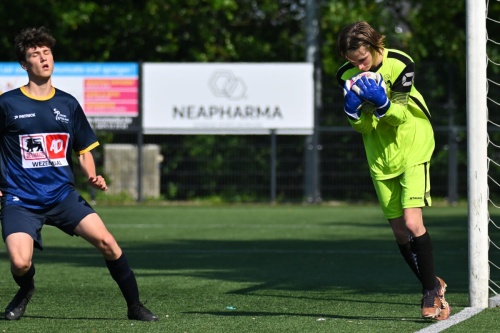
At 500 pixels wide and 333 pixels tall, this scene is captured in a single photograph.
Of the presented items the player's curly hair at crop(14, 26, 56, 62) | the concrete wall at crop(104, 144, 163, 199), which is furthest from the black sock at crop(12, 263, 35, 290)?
the concrete wall at crop(104, 144, 163, 199)

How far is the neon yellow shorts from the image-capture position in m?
7.53

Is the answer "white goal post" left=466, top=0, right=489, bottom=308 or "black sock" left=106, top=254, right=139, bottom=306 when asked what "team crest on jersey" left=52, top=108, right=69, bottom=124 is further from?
"white goal post" left=466, top=0, right=489, bottom=308

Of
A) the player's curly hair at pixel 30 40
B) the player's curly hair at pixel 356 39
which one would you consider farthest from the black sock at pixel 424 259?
the player's curly hair at pixel 30 40

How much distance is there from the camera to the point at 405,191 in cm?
754

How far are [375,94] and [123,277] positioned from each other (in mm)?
2000

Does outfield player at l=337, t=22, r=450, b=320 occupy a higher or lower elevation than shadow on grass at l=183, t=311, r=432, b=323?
higher

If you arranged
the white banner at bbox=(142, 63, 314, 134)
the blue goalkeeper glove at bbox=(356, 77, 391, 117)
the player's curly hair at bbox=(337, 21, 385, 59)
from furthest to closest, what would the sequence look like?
the white banner at bbox=(142, 63, 314, 134)
the player's curly hair at bbox=(337, 21, 385, 59)
the blue goalkeeper glove at bbox=(356, 77, 391, 117)

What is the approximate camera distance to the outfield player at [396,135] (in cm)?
734

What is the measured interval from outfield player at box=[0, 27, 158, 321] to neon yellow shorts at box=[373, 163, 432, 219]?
178 centimetres

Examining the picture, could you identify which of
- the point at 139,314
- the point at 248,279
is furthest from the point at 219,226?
the point at 139,314

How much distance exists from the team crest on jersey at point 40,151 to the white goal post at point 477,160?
9.34ft

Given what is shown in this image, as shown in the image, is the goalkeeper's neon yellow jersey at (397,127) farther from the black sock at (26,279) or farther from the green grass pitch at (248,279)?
the black sock at (26,279)

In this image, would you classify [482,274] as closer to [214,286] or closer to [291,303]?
[291,303]

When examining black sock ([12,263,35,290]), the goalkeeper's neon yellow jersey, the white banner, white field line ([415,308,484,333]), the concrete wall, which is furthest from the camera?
the concrete wall
